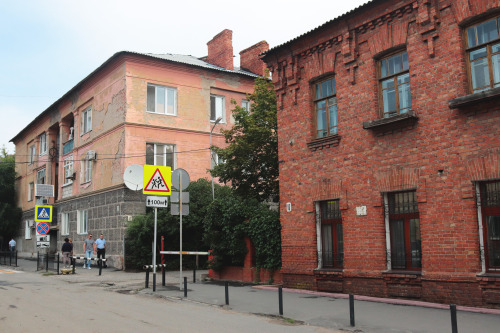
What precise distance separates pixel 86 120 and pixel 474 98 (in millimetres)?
24712

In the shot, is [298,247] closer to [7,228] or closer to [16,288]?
[16,288]

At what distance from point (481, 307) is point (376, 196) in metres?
3.56

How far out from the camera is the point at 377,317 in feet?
31.6

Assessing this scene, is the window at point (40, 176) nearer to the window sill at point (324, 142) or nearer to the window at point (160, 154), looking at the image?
the window at point (160, 154)

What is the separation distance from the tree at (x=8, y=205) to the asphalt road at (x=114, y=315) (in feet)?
99.4

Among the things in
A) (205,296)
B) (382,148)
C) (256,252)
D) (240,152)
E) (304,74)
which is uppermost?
(304,74)

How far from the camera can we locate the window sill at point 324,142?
Result: 44.5ft

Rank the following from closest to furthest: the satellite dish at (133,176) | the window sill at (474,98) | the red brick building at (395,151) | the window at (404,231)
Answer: the window sill at (474,98) < the red brick building at (395,151) < the window at (404,231) < the satellite dish at (133,176)

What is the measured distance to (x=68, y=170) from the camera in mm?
31703

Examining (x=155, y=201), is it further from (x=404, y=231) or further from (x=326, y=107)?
(x=404, y=231)

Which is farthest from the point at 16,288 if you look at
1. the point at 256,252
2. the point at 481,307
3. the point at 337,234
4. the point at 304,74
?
the point at 481,307

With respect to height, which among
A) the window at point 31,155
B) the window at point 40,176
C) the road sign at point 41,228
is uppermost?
the window at point 31,155

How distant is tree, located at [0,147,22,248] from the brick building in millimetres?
11491

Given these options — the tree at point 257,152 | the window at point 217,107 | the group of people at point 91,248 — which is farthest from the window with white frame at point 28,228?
the tree at point 257,152
